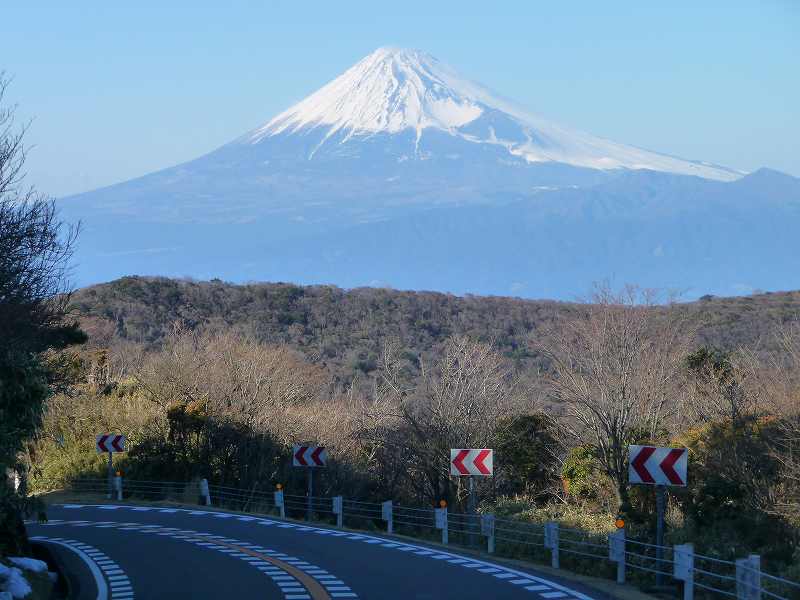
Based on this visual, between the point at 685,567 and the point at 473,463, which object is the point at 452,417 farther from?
the point at 685,567

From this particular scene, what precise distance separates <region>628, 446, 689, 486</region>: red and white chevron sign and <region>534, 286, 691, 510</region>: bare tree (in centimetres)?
1395

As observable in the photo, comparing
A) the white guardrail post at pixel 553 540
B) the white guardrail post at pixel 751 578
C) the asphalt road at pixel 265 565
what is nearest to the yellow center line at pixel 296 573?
the asphalt road at pixel 265 565

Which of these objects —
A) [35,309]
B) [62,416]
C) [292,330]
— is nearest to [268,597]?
[35,309]

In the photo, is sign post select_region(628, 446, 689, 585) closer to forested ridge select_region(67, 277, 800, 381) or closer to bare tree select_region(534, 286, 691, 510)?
bare tree select_region(534, 286, 691, 510)

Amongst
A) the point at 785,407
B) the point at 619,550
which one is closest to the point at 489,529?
the point at 619,550

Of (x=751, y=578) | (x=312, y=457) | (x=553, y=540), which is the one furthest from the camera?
(x=312, y=457)

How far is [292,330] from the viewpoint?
74.4 metres

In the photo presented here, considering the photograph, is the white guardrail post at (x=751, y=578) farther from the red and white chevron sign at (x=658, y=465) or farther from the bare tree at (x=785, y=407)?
the bare tree at (x=785, y=407)

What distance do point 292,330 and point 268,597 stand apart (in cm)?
5781

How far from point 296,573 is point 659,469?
18.3ft

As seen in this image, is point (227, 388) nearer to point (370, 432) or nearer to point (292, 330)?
point (370, 432)

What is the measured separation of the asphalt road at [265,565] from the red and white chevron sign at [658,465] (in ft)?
5.72

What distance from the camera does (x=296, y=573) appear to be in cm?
1906

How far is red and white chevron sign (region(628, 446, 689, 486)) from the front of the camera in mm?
17203
